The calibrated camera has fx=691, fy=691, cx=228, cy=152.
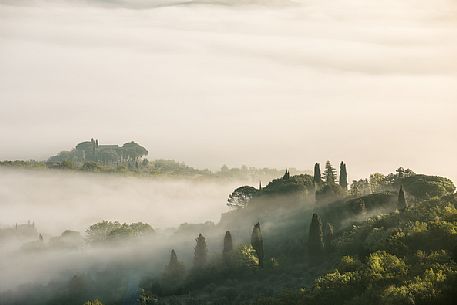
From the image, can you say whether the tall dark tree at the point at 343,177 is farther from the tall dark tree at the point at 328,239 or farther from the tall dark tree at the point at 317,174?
the tall dark tree at the point at 328,239

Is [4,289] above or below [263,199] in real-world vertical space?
below

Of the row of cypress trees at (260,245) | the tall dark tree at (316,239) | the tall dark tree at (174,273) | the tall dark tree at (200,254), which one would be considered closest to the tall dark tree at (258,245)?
the row of cypress trees at (260,245)

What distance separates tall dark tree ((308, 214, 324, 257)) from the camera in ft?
479

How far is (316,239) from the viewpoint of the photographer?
14662 cm

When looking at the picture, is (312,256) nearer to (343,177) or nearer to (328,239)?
(328,239)

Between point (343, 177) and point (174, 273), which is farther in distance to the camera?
point (343, 177)

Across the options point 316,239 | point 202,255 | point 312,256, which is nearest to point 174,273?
point 202,255

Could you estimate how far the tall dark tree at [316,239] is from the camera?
146m

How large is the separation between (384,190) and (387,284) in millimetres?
82238

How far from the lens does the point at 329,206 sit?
168500 millimetres

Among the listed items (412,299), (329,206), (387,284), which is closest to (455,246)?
(387,284)

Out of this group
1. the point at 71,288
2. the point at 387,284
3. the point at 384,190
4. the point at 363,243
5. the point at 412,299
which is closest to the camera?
the point at 412,299

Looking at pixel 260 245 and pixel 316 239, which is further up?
pixel 316 239

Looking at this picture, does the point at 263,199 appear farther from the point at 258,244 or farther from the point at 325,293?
the point at 325,293
